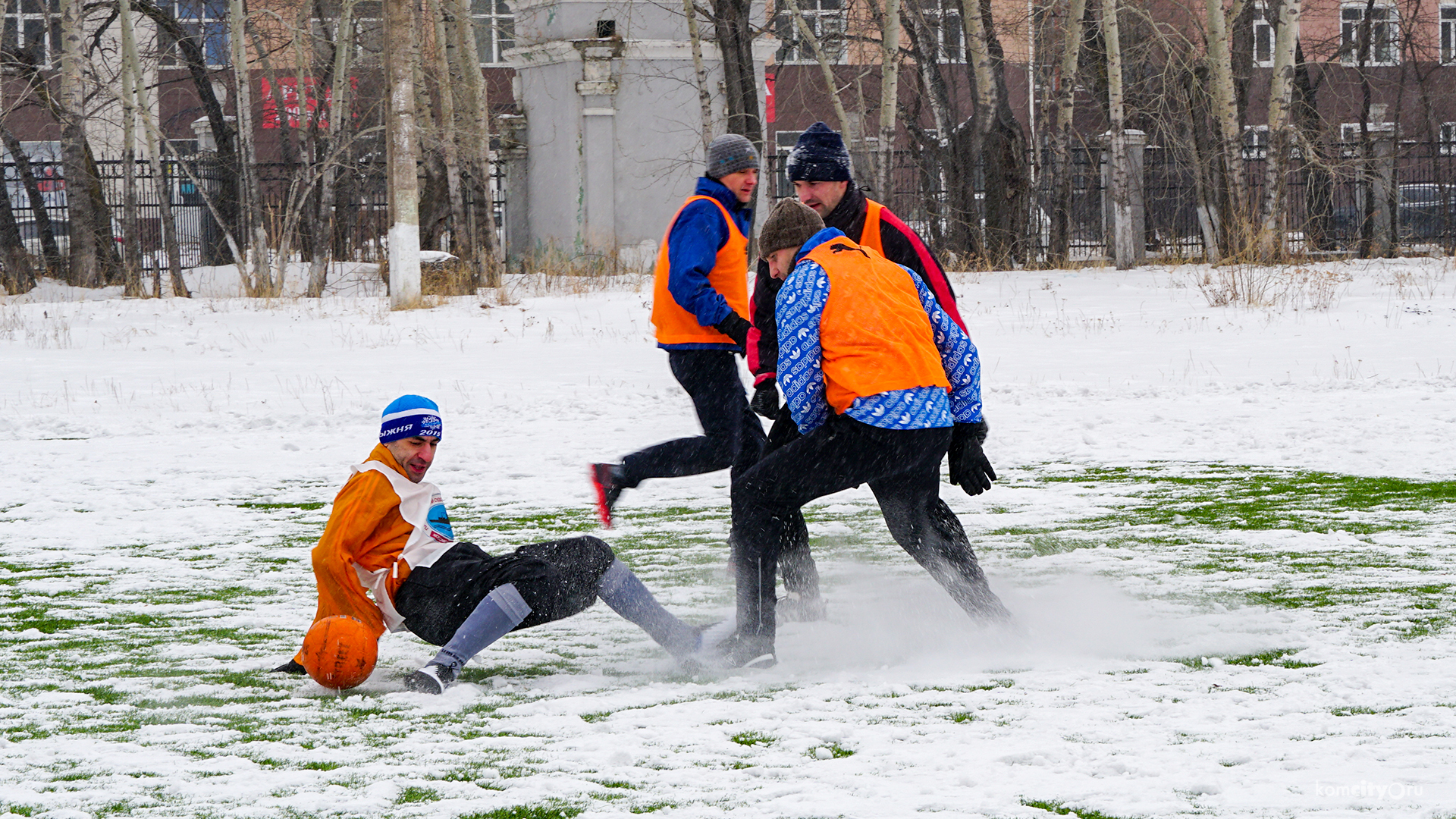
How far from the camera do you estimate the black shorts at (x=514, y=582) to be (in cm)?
471

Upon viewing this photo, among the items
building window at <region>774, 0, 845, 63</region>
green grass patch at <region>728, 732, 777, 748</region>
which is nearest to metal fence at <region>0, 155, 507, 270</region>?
building window at <region>774, 0, 845, 63</region>

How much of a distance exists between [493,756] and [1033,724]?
1445 millimetres

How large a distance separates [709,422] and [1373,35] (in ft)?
131

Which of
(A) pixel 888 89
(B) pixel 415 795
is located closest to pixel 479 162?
(A) pixel 888 89

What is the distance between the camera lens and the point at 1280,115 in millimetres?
22312

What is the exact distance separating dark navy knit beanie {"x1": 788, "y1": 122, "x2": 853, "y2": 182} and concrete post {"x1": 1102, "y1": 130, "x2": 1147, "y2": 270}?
1920cm

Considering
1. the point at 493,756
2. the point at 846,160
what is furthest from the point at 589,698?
the point at 846,160

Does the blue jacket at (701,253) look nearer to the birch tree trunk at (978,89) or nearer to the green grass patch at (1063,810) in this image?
the green grass patch at (1063,810)

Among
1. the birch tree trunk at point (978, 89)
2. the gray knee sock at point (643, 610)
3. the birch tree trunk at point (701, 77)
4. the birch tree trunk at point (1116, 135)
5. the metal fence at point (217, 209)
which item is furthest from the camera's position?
the metal fence at point (217, 209)

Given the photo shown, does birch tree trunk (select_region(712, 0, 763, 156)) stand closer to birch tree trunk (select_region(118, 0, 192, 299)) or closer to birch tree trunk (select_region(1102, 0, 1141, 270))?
birch tree trunk (select_region(1102, 0, 1141, 270))

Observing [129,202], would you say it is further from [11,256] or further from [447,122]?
[447,122]

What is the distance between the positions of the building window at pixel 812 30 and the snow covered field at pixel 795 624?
13693 millimetres

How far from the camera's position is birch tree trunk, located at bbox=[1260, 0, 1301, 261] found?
870 inches

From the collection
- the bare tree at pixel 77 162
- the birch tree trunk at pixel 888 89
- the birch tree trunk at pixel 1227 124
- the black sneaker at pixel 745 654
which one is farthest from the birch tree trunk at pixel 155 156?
the black sneaker at pixel 745 654
